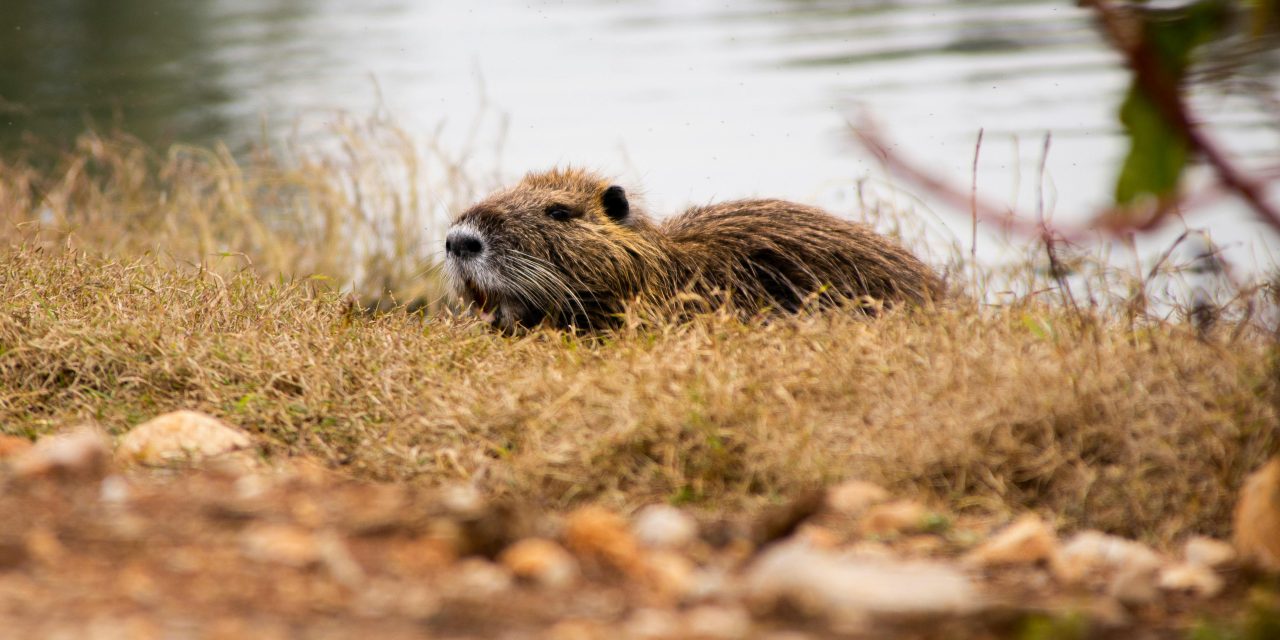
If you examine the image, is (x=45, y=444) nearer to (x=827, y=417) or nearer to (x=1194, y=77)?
(x=827, y=417)

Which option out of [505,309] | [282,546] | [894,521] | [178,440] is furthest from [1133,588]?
[505,309]

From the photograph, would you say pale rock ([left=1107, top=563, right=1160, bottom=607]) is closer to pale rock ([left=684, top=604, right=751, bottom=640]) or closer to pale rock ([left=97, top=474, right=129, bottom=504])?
pale rock ([left=684, top=604, right=751, bottom=640])

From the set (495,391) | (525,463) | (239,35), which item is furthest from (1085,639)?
(239,35)

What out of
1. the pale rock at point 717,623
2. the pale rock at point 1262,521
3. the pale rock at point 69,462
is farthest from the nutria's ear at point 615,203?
the pale rock at point 717,623

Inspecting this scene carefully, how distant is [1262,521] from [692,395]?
4.04ft

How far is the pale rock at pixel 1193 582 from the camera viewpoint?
2.22 m

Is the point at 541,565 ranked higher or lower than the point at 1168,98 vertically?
lower

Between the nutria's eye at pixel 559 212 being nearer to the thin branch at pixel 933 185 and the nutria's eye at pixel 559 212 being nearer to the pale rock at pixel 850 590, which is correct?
the pale rock at pixel 850 590

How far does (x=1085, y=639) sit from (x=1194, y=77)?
79 cm

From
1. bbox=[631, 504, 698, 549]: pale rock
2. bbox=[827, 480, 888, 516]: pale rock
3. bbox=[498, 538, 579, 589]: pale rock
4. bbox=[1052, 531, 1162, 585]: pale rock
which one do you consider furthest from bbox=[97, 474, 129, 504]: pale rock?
bbox=[1052, 531, 1162, 585]: pale rock

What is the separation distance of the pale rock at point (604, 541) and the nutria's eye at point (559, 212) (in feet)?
7.83

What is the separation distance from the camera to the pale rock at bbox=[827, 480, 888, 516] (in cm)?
259

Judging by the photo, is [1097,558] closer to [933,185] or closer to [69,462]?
[933,185]

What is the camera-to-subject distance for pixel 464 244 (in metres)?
4.39
